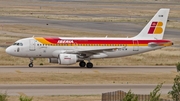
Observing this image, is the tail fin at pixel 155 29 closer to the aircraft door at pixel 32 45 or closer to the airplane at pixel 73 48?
the airplane at pixel 73 48


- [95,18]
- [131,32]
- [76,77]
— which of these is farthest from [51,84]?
[95,18]

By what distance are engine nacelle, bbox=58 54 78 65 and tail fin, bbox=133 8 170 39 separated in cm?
741

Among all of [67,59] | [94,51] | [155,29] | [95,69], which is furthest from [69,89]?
[155,29]

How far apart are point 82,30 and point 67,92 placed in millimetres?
61982

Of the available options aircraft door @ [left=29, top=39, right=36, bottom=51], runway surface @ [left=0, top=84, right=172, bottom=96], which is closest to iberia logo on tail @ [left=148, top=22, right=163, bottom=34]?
aircraft door @ [left=29, top=39, right=36, bottom=51]

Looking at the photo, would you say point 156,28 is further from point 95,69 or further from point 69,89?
point 69,89

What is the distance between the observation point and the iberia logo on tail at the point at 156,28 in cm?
6556

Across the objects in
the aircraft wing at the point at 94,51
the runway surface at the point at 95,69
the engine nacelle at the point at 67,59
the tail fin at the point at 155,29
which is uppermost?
the tail fin at the point at 155,29

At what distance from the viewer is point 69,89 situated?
157 feet

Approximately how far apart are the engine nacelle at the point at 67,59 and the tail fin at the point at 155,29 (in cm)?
741

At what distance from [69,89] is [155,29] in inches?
809

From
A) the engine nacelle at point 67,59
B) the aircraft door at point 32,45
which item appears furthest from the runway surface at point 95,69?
the aircraft door at point 32,45

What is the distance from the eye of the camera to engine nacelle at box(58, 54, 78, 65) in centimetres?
6200

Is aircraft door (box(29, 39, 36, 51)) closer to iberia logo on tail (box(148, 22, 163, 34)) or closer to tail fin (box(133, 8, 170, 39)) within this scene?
tail fin (box(133, 8, 170, 39))
